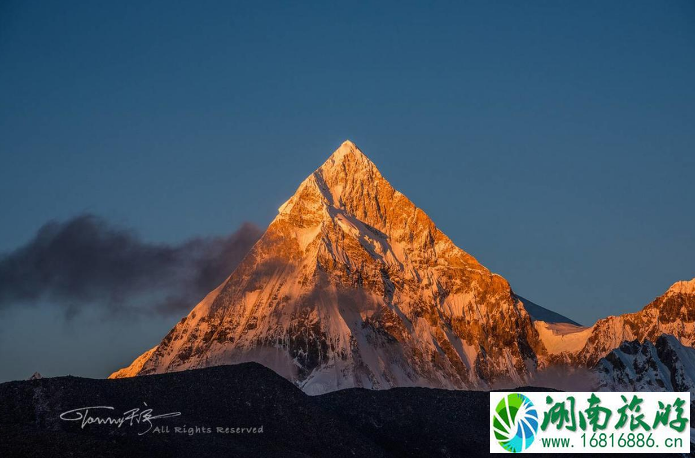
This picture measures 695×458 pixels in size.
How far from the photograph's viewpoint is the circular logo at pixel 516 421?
6744 cm

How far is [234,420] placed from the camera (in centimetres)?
7044

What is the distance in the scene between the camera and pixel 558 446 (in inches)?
2667
